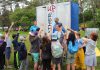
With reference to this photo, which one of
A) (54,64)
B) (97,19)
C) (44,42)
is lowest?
(97,19)

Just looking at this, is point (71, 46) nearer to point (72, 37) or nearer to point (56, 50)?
point (72, 37)

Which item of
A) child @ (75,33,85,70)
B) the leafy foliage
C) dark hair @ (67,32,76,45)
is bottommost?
the leafy foliage

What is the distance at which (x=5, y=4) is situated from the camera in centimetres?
8975

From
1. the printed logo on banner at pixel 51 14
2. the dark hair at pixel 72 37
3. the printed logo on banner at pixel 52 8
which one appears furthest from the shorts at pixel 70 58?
the printed logo on banner at pixel 52 8

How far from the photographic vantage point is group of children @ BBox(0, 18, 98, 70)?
10.4 meters

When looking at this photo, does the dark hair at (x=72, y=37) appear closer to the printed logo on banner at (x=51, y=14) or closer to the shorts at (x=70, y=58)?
the shorts at (x=70, y=58)

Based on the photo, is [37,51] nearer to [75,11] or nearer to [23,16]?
[75,11]

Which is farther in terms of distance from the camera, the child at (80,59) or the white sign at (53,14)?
the white sign at (53,14)

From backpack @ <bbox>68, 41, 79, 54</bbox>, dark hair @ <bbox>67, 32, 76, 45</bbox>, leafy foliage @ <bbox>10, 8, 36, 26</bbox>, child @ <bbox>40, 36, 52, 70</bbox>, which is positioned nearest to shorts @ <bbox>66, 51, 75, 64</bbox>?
backpack @ <bbox>68, 41, 79, 54</bbox>

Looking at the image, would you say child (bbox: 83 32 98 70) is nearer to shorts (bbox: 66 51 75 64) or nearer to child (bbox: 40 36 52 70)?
shorts (bbox: 66 51 75 64)

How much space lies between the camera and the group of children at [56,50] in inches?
409

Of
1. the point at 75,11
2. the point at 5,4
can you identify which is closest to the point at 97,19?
the point at 5,4

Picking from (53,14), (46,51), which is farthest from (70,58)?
(53,14)

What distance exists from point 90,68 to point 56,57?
1.33m
